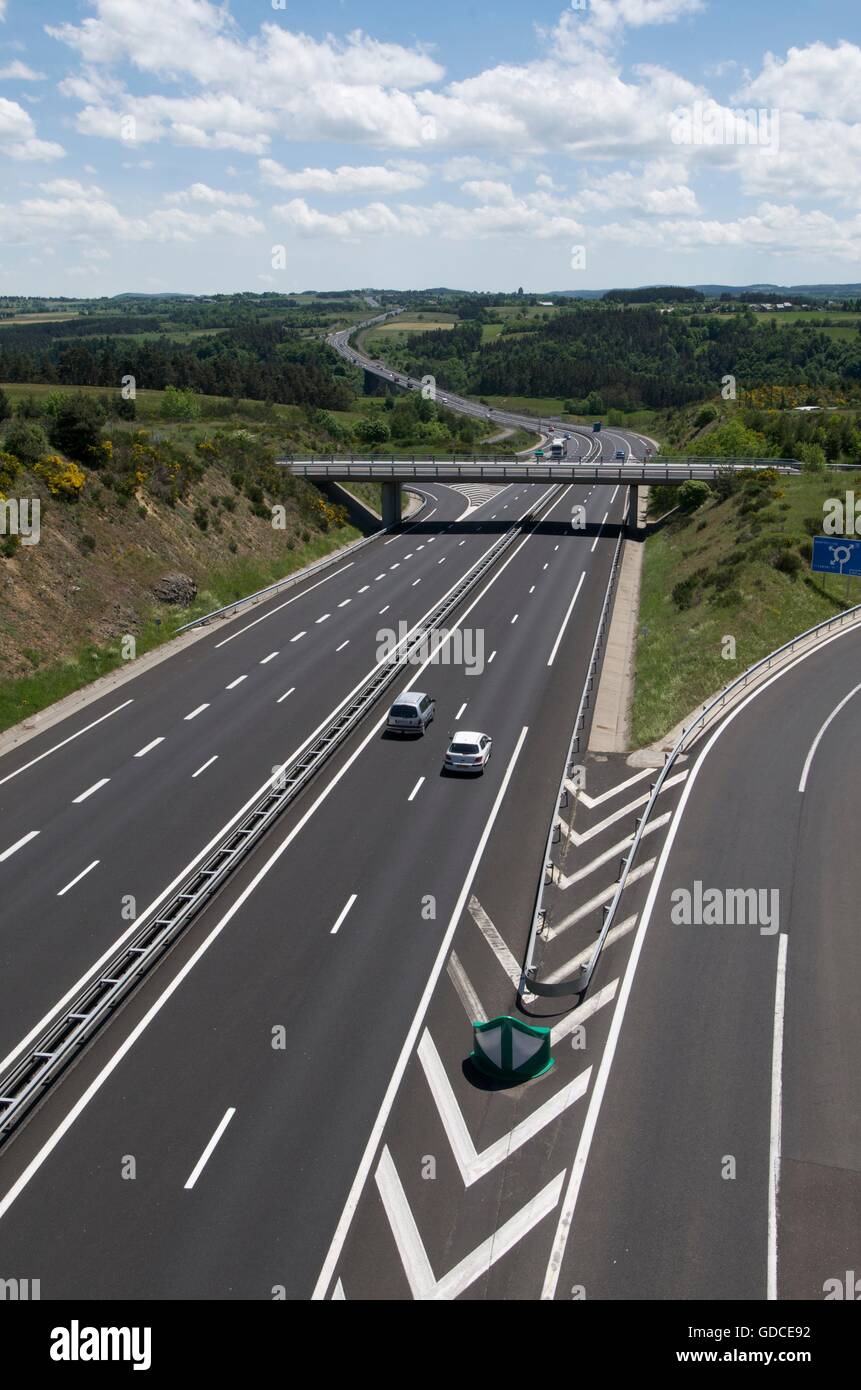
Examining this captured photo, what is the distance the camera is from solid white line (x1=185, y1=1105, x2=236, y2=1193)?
690 inches

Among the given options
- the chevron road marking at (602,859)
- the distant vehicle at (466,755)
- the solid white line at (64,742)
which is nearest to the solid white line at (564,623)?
the distant vehicle at (466,755)

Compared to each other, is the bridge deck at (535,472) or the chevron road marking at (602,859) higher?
the bridge deck at (535,472)

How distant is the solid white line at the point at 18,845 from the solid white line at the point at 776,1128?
20.5 m

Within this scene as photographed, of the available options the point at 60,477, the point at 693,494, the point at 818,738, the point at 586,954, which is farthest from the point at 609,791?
the point at 693,494

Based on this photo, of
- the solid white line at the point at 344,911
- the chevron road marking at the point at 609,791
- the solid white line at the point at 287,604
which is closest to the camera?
the solid white line at the point at 344,911

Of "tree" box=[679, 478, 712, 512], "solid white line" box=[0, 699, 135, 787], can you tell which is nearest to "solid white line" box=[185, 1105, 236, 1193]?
"solid white line" box=[0, 699, 135, 787]

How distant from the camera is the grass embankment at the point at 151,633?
132ft

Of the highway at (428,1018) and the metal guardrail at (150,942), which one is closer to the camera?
the highway at (428,1018)

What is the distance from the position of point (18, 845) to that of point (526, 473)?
57283 millimetres

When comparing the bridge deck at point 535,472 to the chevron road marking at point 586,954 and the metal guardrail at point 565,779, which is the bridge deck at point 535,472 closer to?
the metal guardrail at point 565,779

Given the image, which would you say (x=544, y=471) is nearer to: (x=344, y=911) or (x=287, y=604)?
(x=287, y=604)

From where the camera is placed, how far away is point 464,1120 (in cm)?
1914

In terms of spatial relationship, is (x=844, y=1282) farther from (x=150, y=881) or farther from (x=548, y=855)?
(x=150, y=881)

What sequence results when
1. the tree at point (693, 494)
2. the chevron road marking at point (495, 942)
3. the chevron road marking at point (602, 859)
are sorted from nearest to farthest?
1. the chevron road marking at point (495, 942)
2. the chevron road marking at point (602, 859)
3. the tree at point (693, 494)
